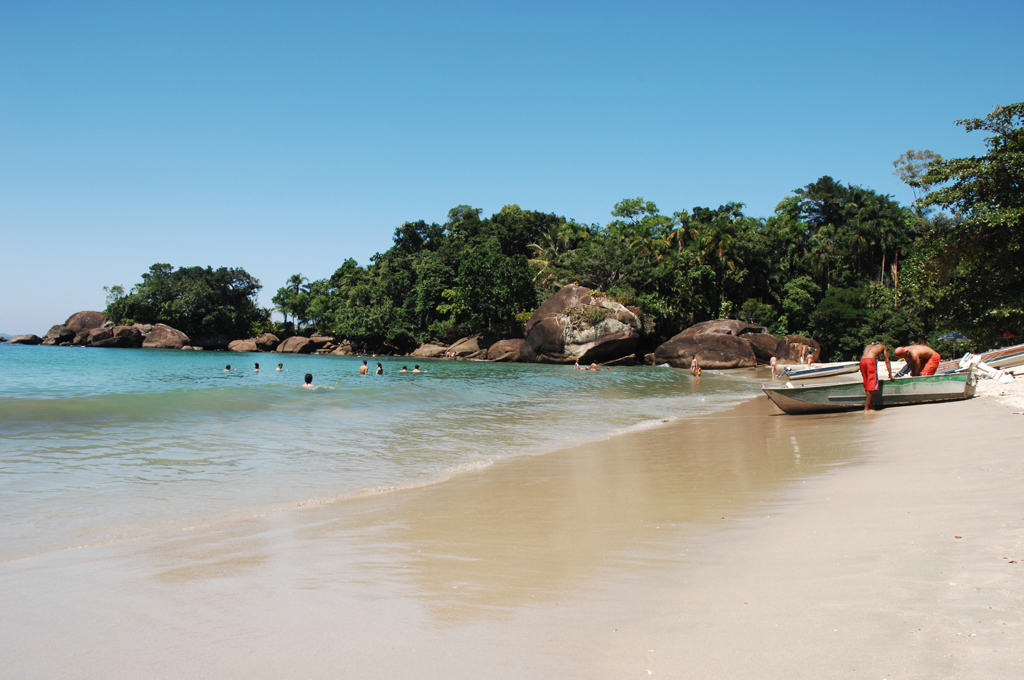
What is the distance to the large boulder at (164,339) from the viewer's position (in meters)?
62.9

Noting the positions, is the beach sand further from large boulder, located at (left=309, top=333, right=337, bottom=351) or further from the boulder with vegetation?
large boulder, located at (left=309, top=333, right=337, bottom=351)

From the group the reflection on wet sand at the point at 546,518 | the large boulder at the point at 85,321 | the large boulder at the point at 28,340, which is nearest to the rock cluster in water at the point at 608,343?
the reflection on wet sand at the point at 546,518

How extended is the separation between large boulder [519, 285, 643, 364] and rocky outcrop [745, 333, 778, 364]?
24.4ft

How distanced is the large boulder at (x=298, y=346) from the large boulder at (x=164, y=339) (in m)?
11.0

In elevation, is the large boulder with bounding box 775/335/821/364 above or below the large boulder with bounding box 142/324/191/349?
below

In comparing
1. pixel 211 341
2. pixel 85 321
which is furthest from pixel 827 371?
pixel 85 321

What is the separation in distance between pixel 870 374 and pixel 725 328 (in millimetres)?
28989

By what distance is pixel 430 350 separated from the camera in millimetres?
52875

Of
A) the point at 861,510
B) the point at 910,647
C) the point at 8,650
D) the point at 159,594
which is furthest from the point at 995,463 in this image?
the point at 8,650

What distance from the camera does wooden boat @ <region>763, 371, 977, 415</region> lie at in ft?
36.4

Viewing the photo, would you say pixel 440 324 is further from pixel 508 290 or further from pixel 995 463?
pixel 995 463

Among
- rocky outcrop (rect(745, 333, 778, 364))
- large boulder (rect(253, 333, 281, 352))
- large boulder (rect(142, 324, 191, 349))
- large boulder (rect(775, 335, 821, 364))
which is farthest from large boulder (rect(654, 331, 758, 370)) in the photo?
large boulder (rect(142, 324, 191, 349))

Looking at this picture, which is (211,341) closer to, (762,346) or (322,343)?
(322,343)

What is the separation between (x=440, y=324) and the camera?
178 feet
